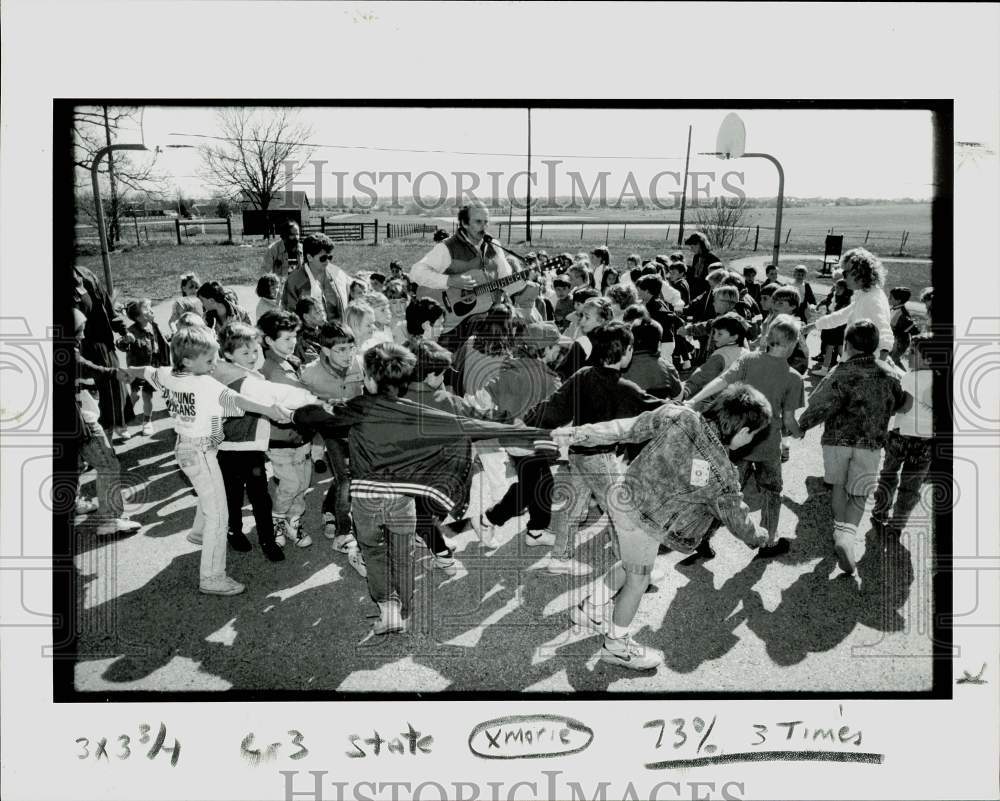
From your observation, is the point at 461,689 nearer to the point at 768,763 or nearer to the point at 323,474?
the point at 768,763

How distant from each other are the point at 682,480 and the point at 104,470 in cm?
364

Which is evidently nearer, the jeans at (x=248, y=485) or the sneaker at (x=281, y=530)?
the jeans at (x=248, y=485)

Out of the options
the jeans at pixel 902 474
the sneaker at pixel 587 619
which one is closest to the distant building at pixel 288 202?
the sneaker at pixel 587 619

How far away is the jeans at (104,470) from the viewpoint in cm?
501

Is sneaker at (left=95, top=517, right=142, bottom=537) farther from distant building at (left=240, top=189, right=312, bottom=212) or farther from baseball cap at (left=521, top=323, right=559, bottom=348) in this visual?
baseball cap at (left=521, top=323, right=559, bottom=348)

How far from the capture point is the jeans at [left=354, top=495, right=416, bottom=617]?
3889mm

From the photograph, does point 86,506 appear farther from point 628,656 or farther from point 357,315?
point 628,656

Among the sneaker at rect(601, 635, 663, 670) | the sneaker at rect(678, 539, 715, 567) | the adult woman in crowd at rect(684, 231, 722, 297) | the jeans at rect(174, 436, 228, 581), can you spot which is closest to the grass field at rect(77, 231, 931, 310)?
the adult woman in crowd at rect(684, 231, 722, 297)

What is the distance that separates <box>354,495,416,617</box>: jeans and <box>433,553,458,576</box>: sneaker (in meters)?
Result: 0.60

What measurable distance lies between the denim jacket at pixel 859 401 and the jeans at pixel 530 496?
1.55 metres

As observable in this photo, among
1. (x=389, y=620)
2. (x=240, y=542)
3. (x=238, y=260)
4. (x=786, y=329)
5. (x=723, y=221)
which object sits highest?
(x=723, y=221)

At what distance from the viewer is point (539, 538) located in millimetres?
5082

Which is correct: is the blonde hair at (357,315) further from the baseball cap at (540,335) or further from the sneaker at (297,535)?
the sneaker at (297,535)

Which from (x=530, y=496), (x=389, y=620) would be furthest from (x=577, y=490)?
(x=389, y=620)
